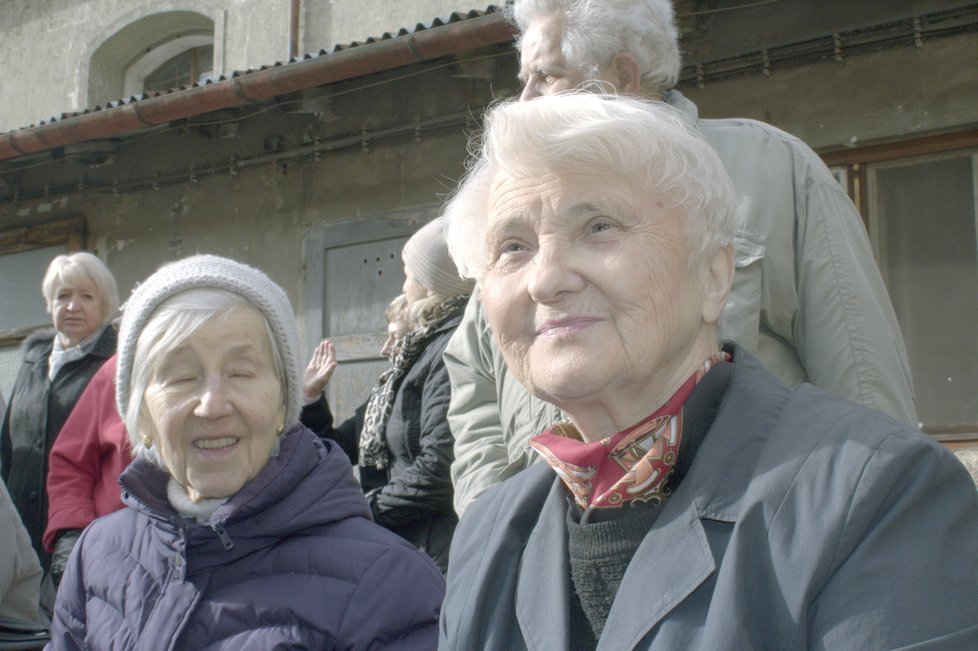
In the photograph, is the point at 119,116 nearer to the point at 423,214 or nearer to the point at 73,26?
the point at 423,214

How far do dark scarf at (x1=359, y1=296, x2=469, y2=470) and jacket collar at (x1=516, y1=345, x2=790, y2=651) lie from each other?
1.97 meters

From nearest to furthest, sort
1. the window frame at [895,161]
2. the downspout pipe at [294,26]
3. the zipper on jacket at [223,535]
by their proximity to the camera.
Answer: the zipper on jacket at [223,535] < the window frame at [895,161] < the downspout pipe at [294,26]

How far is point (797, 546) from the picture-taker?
1.43 meters

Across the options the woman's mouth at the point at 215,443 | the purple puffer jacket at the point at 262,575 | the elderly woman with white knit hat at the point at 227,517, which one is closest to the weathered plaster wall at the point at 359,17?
the elderly woman with white knit hat at the point at 227,517

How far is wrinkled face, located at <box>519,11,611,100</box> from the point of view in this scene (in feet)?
8.94

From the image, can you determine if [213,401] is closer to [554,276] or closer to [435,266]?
[554,276]

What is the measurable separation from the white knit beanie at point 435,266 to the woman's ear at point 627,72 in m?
1.27

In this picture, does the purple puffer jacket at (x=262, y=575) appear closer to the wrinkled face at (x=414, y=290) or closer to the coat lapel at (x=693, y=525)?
the coat lapel at (x=693, y=525)

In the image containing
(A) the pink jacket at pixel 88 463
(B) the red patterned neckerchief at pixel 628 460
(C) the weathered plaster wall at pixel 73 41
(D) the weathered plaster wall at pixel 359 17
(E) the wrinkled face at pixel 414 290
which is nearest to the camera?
(B) the red patterned neckerchief at pixel 628 460

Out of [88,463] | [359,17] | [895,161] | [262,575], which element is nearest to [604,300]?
[262,575]

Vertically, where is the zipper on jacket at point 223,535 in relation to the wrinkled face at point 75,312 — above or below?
below

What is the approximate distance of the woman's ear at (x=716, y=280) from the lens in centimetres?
186

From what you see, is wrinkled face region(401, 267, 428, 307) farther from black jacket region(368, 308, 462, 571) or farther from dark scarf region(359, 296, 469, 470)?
black jacket region(368, 308, 462, 571)

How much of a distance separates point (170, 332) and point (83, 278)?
2531 mm
